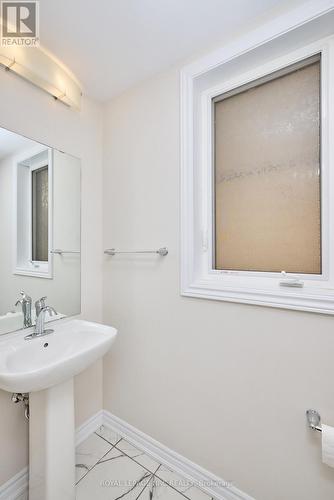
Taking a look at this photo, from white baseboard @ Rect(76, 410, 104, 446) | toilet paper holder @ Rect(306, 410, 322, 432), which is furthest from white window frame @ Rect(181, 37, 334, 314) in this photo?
white baseboard @ Rect(76, 410, 104, 446)

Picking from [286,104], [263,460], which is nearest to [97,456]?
[263,460]

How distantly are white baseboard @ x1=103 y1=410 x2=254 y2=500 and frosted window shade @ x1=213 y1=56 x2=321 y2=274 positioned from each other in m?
1.09

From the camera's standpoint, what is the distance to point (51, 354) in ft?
4.01

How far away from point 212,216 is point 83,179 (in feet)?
2.95

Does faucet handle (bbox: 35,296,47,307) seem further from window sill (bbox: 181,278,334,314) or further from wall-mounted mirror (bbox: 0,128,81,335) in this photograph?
window sill (bbox: 181,278,334,314)

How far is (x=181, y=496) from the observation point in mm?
1200

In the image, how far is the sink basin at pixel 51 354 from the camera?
34.5 inches

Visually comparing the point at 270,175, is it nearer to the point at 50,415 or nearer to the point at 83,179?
the point at 83,179

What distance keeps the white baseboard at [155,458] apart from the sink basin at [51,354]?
66 cm

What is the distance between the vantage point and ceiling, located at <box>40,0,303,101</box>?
40.5 inches

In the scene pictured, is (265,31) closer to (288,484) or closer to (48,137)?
(48,137)

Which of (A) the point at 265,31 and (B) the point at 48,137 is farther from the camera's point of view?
(B) the point at 48,137

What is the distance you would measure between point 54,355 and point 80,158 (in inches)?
47.2

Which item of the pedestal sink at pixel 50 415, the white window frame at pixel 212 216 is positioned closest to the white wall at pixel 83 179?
the pedestal sink at pixel 50 415
